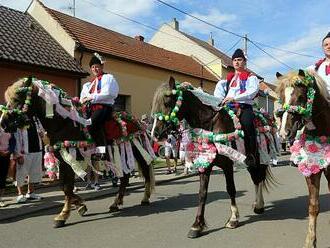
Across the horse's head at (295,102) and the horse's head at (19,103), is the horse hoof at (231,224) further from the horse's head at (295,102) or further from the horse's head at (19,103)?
the horse's head at (19,103)

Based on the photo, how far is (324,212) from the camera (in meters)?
7.99

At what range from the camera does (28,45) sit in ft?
59.5

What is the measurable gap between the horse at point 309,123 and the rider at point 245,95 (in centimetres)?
164

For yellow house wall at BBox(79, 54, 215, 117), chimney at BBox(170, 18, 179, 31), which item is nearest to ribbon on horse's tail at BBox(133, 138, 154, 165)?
yellow house wall at BBox(79, 54, 215, 117)

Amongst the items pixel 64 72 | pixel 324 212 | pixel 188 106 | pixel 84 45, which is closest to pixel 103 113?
pixel 188 106

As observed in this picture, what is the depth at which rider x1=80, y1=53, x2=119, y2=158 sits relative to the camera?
810 centimetres

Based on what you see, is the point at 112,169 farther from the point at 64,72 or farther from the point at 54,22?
the point at 54,22

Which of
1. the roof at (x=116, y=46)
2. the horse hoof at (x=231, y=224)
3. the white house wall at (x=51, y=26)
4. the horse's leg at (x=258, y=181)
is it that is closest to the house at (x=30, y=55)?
the white house wall at (x=51, y=26)

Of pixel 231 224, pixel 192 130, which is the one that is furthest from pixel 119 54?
pixel 231 224

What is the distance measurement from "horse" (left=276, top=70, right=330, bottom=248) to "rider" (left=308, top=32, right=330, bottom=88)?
16.3 inches

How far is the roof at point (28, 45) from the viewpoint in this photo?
16.5 meters

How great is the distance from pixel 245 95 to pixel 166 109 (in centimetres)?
145

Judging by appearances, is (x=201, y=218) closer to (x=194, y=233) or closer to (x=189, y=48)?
(x=194, y=233)

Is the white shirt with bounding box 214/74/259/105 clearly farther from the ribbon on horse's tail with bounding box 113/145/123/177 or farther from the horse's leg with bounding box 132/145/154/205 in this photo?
the horse's leg with bounding box 132/145/154/205
